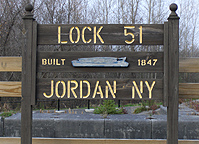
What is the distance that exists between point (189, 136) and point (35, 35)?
345 cm

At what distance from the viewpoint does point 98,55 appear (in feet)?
9.98

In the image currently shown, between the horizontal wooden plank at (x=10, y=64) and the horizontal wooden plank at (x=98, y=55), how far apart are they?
50cm

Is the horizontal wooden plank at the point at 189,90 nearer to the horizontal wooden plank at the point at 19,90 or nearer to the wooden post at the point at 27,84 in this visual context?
the horizontal wooden plank at the point at 19,90

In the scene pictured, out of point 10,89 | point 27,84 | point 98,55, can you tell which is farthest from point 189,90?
point 10,89

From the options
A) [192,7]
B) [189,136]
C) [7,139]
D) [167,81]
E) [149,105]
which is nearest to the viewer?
[167,81]

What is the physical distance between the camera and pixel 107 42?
10.1ft

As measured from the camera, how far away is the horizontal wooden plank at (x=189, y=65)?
3217 millimetres

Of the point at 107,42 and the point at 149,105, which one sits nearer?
the point at 107,42

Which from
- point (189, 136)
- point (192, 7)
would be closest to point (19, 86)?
point (189, 136)

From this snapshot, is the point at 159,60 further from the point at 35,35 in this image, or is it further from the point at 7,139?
the point at 7,139

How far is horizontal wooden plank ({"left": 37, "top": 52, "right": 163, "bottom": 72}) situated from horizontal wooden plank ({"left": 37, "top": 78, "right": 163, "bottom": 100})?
16 cm

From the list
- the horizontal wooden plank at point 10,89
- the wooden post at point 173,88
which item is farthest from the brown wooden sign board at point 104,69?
the horizontal wooden plank at point 10,89

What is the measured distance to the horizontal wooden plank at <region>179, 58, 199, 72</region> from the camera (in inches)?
127

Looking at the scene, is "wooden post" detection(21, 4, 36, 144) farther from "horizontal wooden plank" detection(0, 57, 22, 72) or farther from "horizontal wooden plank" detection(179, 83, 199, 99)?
"horizontal wooden plank" detection(179, 83, 199, 99)
